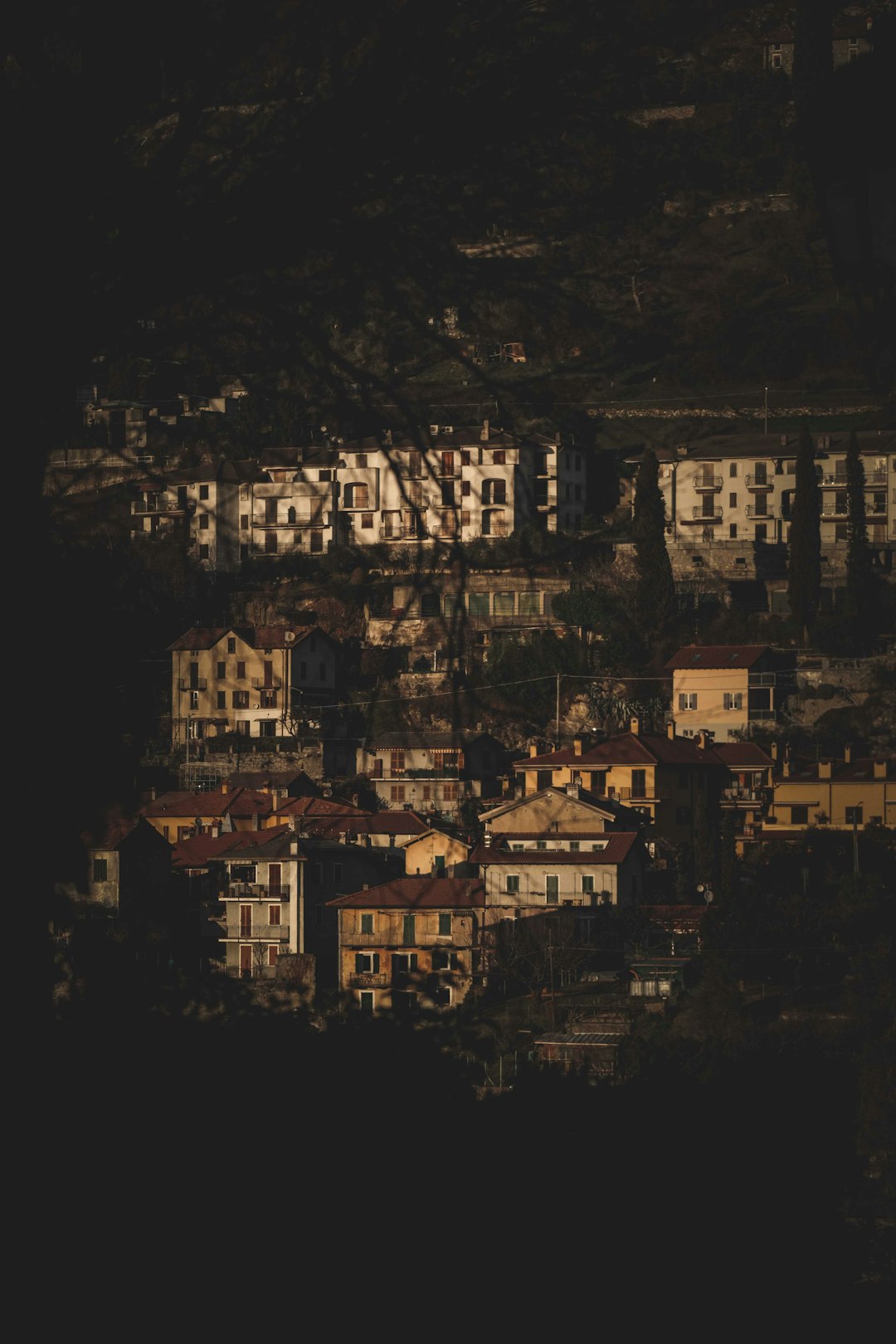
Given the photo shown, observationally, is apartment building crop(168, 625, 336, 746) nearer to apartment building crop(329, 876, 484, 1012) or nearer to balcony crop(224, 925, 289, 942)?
balcony crop(224, 925, 289, 942)

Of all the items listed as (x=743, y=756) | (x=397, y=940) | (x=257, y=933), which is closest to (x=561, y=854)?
(x=397, y=940)

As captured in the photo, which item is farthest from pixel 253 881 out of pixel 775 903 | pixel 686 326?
pixel 686 326

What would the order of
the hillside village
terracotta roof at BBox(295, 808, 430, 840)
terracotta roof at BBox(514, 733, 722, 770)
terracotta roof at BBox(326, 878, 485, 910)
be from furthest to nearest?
terracotta roof at BBox(514, 733, 722, 770), terracotta roof at BBox(295, 808, 430, 840), terracotta roof at BBox(326, 878, 485, 910), the hillside village

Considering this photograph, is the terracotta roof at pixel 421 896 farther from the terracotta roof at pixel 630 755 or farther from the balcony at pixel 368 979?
the terracotta roof at pixel 630 755

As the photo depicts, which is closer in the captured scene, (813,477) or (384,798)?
(384,798)

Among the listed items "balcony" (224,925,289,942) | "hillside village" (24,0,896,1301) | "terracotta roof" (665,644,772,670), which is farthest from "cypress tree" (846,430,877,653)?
"balcony" (224,925,289,942)

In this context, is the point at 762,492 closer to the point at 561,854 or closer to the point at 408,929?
the point at 561,854

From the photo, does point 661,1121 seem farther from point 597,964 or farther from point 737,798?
point 737,798
